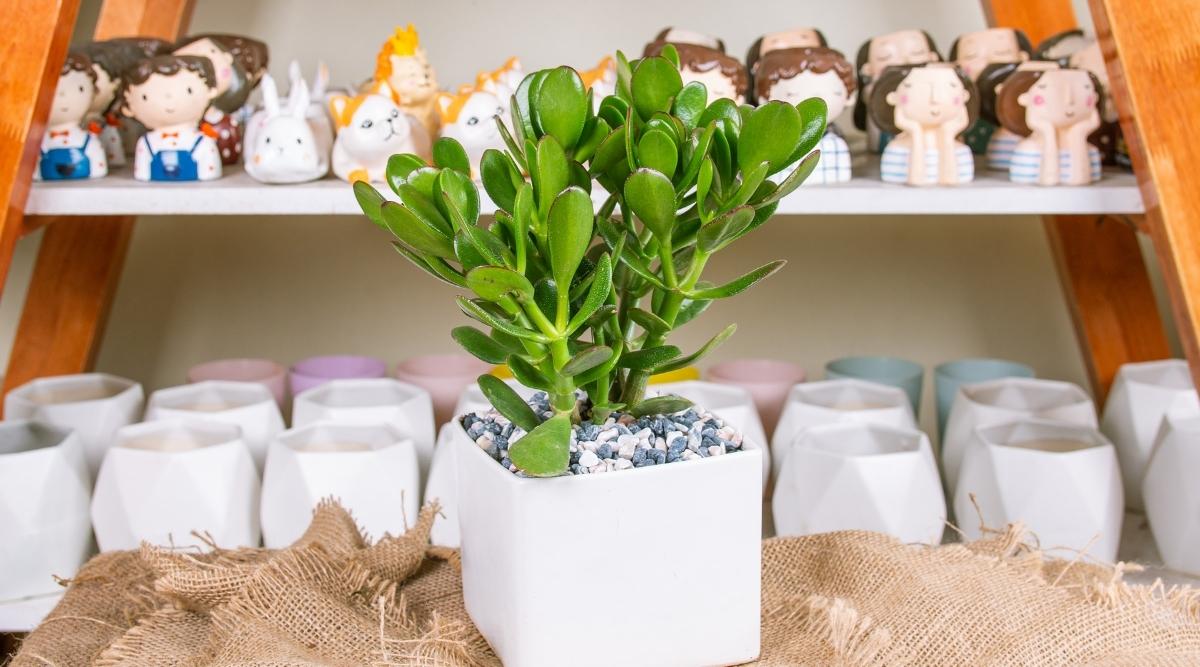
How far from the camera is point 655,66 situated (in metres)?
0.51

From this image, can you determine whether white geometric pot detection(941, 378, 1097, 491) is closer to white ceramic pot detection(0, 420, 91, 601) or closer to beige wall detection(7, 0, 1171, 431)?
beige wall detection(7, 0, 1171, 431)

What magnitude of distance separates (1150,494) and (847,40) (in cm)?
63

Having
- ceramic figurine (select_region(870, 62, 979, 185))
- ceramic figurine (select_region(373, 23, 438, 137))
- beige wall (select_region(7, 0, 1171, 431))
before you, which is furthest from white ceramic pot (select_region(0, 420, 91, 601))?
ceramic figurine (select_region(870, 62, 979, 185))

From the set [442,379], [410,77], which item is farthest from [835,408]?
[410,77]

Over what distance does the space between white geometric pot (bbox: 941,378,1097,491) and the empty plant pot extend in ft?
1.36

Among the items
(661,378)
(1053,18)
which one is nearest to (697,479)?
(661,378)

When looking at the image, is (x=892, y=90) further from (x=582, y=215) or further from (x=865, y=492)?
(x=582, y=215)

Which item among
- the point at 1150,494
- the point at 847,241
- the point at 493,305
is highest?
the point at 493,305

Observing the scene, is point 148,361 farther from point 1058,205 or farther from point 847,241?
point 1058,205

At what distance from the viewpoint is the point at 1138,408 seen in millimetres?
1003

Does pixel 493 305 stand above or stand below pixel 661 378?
above

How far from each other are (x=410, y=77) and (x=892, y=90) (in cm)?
40

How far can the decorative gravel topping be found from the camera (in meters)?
0.51

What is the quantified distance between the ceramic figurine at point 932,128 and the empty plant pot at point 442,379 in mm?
407
